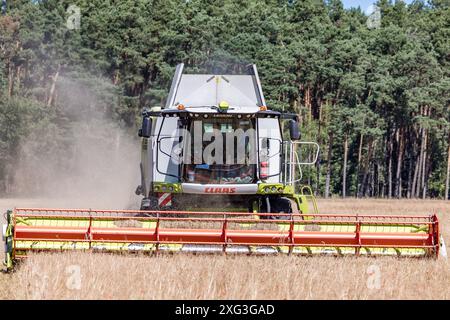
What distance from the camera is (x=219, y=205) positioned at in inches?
552

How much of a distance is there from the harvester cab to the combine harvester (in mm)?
16

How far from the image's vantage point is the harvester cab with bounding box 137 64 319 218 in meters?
13.7

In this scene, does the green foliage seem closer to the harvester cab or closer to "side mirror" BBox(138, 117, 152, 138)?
the harvester cab

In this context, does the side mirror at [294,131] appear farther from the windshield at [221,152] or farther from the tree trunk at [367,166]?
the tree trunk at [367,166]

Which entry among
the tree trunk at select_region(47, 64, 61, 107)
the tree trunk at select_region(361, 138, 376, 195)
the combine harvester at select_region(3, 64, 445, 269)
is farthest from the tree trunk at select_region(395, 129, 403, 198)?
the combine harvester at select_region(3, 64, 445, 269)

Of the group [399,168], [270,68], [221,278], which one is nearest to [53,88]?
[270,68]

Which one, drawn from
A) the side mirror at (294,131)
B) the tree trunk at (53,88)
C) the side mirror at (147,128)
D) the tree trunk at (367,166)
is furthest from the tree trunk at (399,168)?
the side mirror at (147,128)

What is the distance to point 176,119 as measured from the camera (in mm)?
14336

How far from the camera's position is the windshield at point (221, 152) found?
13.7 metres

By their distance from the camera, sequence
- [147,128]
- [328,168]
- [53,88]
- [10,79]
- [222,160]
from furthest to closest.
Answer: [10,79] → [53,88] → [328,168] → [222,160] → [147,128]

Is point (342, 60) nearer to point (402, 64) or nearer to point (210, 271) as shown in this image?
point (402, 64)

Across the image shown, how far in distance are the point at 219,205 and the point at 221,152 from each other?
2.83 ft

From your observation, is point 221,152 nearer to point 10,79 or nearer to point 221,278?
point 221,278
